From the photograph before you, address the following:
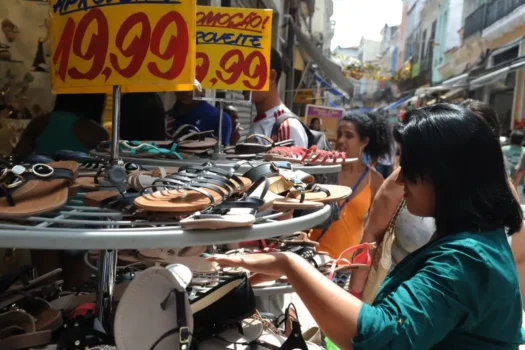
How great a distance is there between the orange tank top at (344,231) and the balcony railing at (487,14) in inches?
646

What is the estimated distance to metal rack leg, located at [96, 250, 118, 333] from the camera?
4.39ft

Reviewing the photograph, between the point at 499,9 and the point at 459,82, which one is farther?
the point at 459,82

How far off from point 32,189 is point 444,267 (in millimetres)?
915

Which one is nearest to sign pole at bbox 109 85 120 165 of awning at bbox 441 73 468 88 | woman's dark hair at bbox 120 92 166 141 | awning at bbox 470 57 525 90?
woman's dark hair at bbox 120 92 166 141

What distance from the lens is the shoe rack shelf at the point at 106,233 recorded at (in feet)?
2.80

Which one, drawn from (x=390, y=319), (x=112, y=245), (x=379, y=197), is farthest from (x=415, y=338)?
(x=379, y=197)

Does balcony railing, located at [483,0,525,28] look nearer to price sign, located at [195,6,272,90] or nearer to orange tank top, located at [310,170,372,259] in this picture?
orange tank top, located at [310,170,372,259]

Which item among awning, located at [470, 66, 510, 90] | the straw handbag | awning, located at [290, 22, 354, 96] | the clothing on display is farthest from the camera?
awning, located at [470, 66, 510, 90]

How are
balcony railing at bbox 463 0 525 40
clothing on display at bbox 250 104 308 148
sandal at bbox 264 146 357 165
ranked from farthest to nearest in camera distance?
balcony railing at bbox 463 0 525 40, clothing on display at bbox 250 104 308 148, sandal at bbox 264 146 357 165

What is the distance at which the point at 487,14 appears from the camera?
66.9 ft

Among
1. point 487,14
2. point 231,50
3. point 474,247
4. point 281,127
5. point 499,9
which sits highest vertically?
point 487,14

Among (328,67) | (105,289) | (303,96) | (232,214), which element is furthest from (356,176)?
(328,67)

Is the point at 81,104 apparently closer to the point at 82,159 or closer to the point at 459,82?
the point at 82,159

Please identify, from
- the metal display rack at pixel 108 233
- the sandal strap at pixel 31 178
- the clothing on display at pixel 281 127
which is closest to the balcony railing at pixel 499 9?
the clothing on display at pixel 281 127
